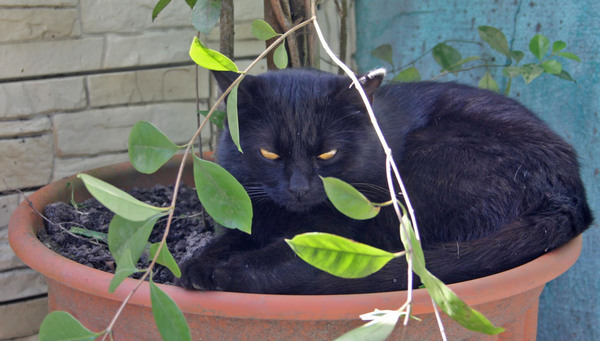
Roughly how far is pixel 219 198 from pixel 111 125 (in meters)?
1.12

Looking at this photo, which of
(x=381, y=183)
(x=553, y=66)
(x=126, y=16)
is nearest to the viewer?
(x=381, y=183)

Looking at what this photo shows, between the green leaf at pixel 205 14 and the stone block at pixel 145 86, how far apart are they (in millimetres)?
730

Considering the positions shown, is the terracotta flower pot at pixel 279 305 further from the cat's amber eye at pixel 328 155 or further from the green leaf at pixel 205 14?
the green leaf at pixel 205 14

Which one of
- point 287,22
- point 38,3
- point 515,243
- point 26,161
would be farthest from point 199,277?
point 38,3

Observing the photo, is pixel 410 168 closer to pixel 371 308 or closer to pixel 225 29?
pixel 371 308

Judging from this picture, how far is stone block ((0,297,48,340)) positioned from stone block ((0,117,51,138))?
534 millimetres

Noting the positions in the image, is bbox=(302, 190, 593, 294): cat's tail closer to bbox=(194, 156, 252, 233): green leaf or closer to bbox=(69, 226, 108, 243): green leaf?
bbox=(194, 156, 252, 233): green leaf

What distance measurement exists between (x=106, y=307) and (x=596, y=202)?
152 cm

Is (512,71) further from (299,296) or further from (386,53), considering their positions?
(299,296)

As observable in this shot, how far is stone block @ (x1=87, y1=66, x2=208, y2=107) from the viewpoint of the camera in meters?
1.85

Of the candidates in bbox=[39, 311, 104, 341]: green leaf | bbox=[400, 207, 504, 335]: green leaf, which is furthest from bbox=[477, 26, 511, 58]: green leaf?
bbox=[39, 311, 104, 341]: green leaf

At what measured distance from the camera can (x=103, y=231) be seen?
1515mm

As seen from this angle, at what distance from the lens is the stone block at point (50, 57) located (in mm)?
1681

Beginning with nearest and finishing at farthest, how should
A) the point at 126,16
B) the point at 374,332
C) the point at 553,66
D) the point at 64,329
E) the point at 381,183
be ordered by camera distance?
the point at 374,332 → the point at 64,329 → the point at 381,183 → the point at 553,66 → the point at 126,16
